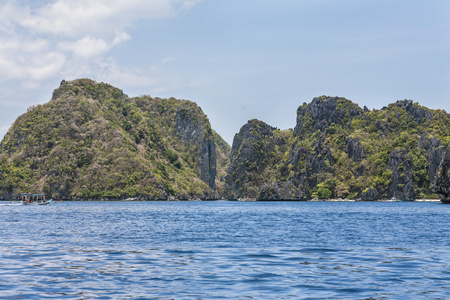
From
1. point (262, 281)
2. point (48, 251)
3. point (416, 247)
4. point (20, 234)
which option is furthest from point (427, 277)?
point (20, 234)

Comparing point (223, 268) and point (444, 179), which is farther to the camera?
point (444, 179)

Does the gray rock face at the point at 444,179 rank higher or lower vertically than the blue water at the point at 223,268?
higher

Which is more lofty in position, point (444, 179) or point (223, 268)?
point (444, 179)

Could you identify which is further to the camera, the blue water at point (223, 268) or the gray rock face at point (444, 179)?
the gray rock face at point (444, 179)

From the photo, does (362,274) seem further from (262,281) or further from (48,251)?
(48,251)

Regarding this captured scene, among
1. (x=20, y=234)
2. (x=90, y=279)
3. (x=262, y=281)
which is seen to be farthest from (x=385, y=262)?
(x=20, y=234)

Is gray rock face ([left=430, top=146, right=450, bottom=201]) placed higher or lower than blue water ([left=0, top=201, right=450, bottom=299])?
higher

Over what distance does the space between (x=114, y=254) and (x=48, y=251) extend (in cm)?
600

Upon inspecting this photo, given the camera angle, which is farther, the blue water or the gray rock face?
the gray rock face

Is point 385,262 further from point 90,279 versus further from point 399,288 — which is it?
point 90,279

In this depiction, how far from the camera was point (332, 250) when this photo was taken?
4150 cm

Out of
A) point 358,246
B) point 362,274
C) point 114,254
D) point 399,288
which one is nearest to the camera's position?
point 399,288

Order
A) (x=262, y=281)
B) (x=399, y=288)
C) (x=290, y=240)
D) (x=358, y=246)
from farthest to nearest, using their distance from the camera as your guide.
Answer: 1. (x=290, y=240)
2. (x=358, y=246)
3. (x=262, y=281)
4. (x=399, y=288)

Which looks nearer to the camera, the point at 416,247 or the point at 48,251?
the point at 48,251
